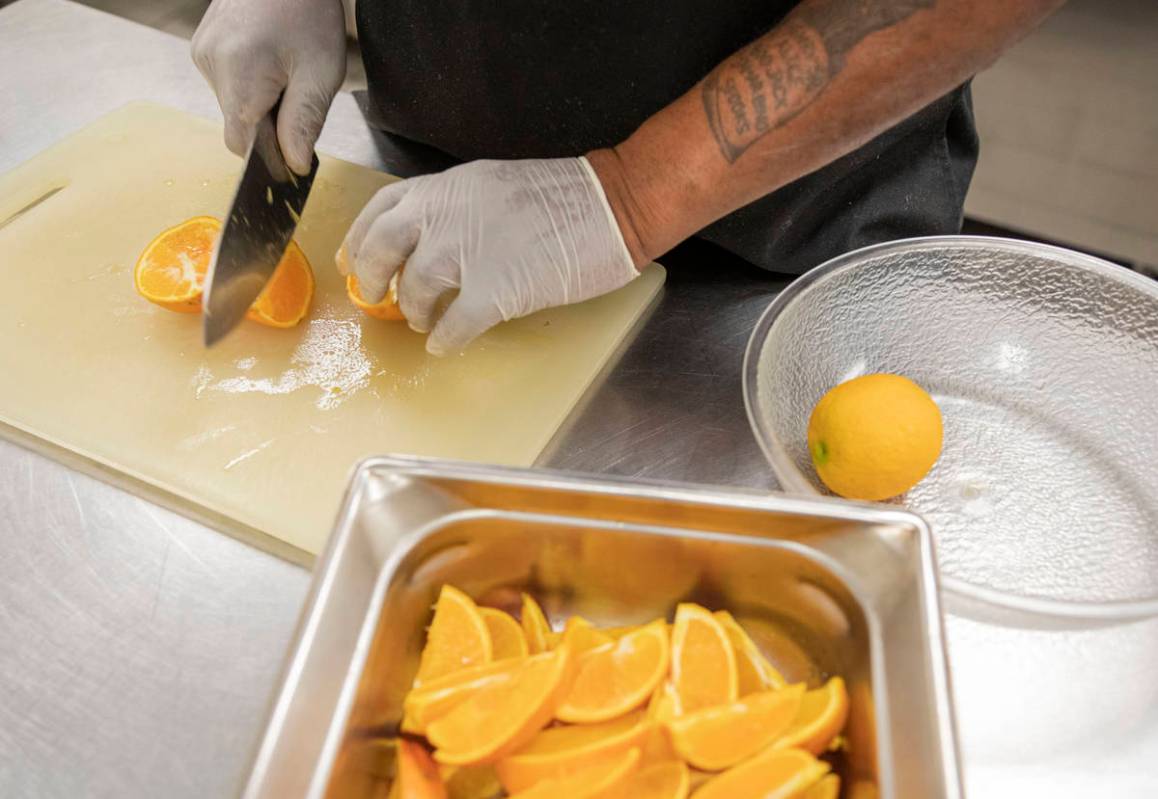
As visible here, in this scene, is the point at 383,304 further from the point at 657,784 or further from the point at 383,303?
the point at 657,784

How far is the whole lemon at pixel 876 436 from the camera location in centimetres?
95

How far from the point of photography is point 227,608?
3.34 feet

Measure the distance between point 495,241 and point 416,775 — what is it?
2.31 ft

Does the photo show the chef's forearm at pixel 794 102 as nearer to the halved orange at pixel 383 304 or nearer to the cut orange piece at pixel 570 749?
the halved orange at pixel 383 304

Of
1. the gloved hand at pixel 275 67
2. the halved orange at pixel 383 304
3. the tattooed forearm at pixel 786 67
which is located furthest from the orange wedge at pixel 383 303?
the tattooed forearm at pixel 786 67

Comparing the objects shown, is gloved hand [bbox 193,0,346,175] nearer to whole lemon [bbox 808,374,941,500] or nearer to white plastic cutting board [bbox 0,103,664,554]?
white plastic cutting board [bbox 0,103,664,554]

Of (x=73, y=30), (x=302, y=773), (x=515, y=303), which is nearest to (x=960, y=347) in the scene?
(x=515, y=303)

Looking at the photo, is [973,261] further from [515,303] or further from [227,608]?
[227,608]

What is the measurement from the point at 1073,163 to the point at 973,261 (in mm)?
1903

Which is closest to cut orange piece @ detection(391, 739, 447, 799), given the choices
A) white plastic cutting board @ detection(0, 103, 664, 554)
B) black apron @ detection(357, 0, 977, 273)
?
white plastic cutting board @ detection(0, 103, 664, 554)

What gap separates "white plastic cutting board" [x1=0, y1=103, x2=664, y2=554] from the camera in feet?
3.79

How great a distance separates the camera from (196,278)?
1285mm

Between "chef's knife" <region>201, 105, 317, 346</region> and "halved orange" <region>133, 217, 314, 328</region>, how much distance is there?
1.7 inches

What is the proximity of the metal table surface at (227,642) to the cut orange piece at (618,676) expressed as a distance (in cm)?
28
